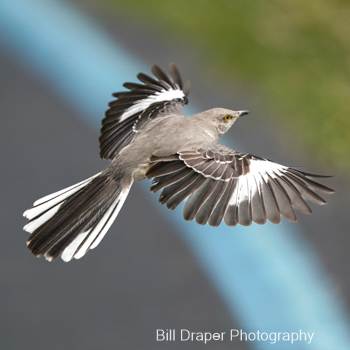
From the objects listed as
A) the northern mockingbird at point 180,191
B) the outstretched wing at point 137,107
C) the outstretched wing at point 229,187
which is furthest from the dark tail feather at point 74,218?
the outstretched wing at point 137,107

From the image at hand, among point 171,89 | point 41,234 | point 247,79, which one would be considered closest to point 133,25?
point 247,79

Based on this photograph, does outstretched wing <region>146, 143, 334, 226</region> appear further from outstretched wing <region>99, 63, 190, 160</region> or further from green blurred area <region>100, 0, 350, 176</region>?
green blurred area <region>100, 0, 350, 176</region>

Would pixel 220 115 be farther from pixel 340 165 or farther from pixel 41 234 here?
pixel 340 165

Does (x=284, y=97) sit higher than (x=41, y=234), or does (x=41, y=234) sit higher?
(x=284, y=97)

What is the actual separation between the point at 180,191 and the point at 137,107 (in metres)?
1.43

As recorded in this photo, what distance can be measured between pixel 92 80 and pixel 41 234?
3.68 m

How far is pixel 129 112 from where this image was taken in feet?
14.2

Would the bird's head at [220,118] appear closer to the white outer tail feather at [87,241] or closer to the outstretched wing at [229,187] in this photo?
the outstretched wing at [229,187]

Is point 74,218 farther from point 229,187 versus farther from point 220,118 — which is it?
point 220,118

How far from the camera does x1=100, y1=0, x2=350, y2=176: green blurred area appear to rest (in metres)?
6.32

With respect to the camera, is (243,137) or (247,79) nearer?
(243,137)

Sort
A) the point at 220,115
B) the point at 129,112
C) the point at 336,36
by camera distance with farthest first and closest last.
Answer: the point at 336,36 → the point at 129,112 → the point at 220,115

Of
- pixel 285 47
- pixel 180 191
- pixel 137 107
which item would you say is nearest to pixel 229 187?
pixel 180 191

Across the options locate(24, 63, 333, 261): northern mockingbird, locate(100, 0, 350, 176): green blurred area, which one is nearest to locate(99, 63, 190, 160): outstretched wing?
locate(24, 63, 333, 261): northern mockingbird
